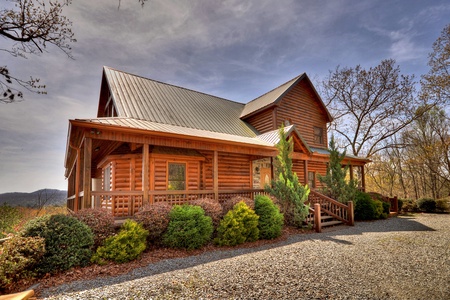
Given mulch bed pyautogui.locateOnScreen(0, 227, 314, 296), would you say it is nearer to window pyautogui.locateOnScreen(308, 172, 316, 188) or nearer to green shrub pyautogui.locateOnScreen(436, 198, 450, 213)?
window pyautogui.locateOnScreen(308, 172, 316, 188)

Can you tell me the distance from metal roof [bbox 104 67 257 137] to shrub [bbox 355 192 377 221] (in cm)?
770

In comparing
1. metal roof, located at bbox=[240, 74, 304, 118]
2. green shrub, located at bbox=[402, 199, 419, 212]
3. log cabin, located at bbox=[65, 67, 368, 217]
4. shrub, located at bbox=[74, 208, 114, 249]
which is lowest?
green shrub, located at bbox=[402, 199, 419, 212]

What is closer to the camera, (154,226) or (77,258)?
(77,258)

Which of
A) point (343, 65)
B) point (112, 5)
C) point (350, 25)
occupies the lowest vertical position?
point (112, 5)

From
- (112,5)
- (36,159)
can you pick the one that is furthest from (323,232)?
(36,159)

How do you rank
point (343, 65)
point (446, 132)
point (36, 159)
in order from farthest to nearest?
1. point (343, 65)
2. point (446, 132)
3. point (36, 159)

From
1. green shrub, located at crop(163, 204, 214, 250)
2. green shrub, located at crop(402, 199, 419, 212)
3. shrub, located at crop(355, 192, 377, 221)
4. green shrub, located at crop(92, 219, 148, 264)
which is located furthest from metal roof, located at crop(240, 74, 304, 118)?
green shrub, located at crop(402, 199, 419, 212)

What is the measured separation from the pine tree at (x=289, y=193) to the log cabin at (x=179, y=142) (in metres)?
1.15

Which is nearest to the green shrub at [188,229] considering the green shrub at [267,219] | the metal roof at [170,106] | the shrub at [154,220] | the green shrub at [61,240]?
the shrub at [154,220]

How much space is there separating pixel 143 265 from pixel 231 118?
12673 millimetres

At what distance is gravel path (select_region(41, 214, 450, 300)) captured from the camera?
417cm

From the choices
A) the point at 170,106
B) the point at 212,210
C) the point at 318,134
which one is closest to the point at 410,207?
the point at 318,134

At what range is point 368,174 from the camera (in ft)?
106

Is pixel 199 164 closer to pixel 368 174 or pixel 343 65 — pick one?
pixel 343 65
